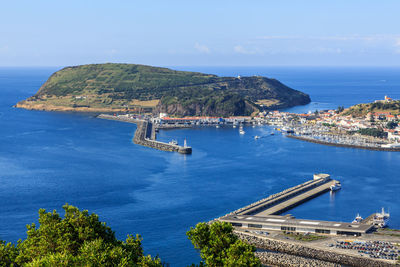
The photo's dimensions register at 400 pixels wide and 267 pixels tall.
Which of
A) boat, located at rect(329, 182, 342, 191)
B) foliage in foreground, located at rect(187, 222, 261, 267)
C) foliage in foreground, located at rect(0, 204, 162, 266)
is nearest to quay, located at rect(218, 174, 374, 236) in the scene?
boat, located at rect(329, 182, 342, 191)

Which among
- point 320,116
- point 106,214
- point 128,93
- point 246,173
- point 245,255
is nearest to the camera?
point 245,255

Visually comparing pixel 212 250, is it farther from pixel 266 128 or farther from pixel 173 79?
pixel 173 79

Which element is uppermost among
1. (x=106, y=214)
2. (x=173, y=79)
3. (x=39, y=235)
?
(x=173, y=79)

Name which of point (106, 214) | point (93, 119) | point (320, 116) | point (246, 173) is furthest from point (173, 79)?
point (106, 214)

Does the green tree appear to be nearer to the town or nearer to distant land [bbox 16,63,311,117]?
the town

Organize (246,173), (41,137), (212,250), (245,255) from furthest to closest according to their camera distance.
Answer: (41,137) → (246,173) → (212,250) → (245,255)

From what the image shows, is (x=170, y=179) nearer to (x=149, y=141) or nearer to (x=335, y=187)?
(x=335, y=187)

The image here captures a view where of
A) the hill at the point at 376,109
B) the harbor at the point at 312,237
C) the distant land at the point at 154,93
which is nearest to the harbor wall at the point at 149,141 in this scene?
the distant land at the point at 154,93

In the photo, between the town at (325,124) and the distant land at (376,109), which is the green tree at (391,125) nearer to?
Answer: the town at (325,124)
